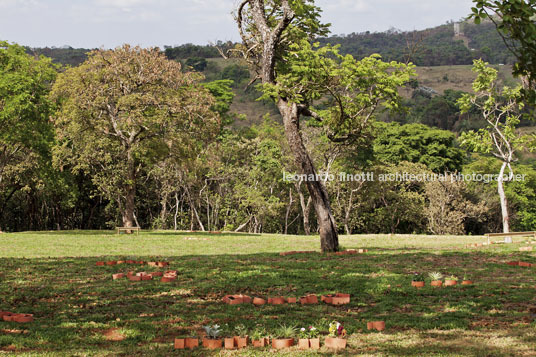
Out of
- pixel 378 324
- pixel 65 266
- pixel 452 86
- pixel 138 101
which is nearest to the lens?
pixel 378 324

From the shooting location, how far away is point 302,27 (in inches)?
745

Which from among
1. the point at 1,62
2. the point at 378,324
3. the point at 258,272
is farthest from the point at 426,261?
the point at 1,62

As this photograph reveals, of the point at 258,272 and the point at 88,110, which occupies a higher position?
the point at 88,110

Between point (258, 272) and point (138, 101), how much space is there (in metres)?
20.9

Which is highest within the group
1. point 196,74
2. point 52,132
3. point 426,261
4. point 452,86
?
point 452,86

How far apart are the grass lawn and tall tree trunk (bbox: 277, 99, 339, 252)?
12.0 ft

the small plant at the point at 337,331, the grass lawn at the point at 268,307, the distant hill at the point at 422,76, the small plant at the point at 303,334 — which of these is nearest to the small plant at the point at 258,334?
the grass lawn at the point at 268,307

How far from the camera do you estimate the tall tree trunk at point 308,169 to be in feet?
52.0

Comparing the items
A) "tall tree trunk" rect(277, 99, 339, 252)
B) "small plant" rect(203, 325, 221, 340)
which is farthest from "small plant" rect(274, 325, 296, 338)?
"tall tree trunk" rect(277, 99, 339, 252)

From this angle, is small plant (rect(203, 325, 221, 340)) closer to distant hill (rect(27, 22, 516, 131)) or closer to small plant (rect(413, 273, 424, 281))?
small plant (rect(413, 273, 424, 281))

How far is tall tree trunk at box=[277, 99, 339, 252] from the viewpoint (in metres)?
15.9

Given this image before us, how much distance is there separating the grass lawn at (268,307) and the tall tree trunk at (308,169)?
366 centimetres

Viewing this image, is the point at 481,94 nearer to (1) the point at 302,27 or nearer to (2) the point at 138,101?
(1) the point at 302,27

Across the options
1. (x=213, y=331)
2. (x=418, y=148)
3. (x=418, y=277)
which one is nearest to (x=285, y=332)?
(x=213, y=331)
